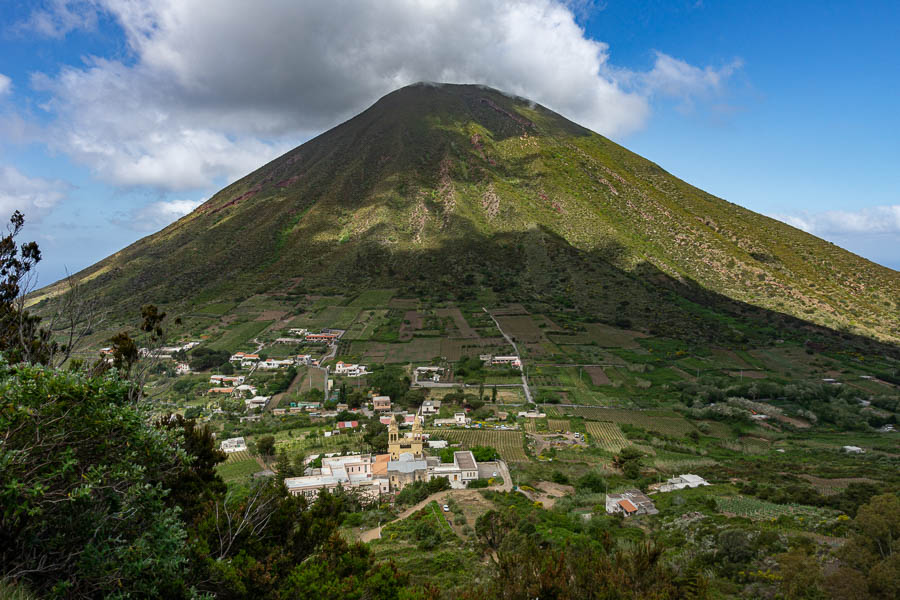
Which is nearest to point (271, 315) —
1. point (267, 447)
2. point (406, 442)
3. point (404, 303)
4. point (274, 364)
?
point (274, 364)

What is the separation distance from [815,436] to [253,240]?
75.0m

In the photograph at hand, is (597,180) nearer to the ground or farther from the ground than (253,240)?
farther from the ground

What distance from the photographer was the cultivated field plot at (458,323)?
51.8m

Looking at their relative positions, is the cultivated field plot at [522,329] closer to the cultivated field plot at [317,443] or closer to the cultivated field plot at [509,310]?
the cultivated field plot at [509,310]

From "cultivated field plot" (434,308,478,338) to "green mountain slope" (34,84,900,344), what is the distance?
5125mm

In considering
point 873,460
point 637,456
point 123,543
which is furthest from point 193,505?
point 873,460

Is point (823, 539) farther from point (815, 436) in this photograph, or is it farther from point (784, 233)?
point (784, 233)

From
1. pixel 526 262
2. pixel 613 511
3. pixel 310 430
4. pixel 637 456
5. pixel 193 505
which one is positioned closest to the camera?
pixel 193 505

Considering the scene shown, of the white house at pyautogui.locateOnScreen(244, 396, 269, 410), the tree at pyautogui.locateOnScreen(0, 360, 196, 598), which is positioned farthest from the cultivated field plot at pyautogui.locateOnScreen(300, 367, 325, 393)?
the tree at pyautogui.locateOnScreen(0, 360, 196, 598)

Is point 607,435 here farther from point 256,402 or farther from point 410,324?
point 410,324

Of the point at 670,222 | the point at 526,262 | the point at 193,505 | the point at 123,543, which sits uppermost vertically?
the point at 670,222

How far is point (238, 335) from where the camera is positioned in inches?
1984

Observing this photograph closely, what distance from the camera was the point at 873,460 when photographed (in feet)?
84.4

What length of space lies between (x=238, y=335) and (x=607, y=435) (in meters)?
39.1
